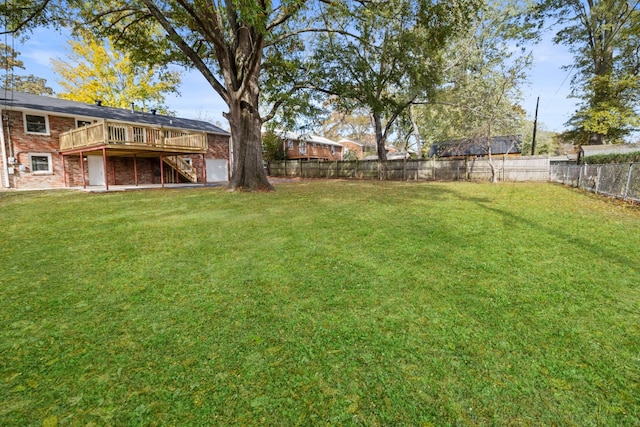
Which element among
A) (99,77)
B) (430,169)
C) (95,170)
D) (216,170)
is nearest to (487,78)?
(430,169)

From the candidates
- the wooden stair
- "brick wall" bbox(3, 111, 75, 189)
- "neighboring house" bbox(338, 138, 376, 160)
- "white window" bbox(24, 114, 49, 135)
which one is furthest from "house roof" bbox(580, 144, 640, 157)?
"neighboring house" bbox(338, 138, 376, 160)

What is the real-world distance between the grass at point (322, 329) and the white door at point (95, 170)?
14350mm

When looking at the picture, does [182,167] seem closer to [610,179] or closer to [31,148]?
[31,148]

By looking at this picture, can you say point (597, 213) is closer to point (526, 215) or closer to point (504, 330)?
point (526, 215)

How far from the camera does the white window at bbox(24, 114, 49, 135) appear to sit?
15.1m

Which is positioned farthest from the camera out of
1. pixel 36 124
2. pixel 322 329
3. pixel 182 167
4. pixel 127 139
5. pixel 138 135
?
pixel 182 167

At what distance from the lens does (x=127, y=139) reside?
14.0m

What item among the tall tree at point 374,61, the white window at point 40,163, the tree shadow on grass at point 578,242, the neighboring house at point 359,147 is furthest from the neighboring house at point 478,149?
the white window at point 40,163

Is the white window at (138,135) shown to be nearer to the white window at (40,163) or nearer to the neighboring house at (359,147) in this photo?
the white window at (40,163)

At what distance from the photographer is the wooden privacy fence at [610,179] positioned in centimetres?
930

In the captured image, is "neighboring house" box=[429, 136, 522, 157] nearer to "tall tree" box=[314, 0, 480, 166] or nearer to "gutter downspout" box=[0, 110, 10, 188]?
"tall tree" box=[314, 0, 480, 166]

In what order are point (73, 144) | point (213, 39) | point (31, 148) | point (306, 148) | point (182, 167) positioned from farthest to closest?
point (306, 148), point (182, 167), point (31, 148), point (73, 144), point (213, 39)

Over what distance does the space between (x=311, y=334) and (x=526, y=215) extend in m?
7.18

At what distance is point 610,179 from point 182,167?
895 inches
